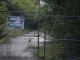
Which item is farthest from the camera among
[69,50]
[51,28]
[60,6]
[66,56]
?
[60,6]

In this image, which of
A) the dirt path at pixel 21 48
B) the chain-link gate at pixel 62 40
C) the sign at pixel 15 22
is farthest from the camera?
the dirt path at pixel 21 48

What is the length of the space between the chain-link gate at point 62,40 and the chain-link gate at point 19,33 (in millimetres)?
596

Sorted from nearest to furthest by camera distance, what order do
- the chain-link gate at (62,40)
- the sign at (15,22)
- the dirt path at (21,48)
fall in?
the sign at (15,22), the chain-link gate at (62,40), the dirt path at (21,48)

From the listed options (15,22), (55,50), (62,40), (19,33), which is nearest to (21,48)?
(19,33)

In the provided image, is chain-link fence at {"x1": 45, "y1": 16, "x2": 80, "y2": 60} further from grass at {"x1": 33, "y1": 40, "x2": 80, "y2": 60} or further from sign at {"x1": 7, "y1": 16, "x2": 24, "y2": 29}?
sign at {"x1": 7, "y1": 16, "x2": 24, "y2": 29}

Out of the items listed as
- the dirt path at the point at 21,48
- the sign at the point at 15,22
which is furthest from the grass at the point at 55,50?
the sign at the point at 15,22

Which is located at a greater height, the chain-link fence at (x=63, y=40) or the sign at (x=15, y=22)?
the sign at (x=15, y=22)

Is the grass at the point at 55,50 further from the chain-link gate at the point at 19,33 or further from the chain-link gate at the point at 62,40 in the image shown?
the chain-link gate at the point at 19,33

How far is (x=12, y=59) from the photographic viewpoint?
426 centimetres

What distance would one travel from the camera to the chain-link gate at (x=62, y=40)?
3.86 m

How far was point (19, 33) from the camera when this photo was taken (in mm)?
3982

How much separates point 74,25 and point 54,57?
166 cm

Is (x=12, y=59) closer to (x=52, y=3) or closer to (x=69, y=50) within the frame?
(x=69, y=50)

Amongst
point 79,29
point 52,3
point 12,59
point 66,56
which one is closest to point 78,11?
point 79,29
